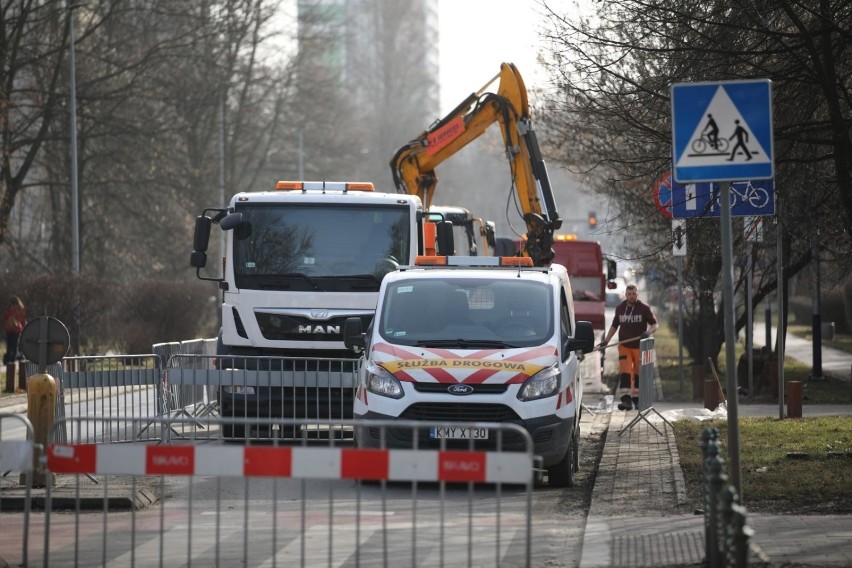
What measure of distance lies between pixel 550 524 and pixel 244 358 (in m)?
5.87

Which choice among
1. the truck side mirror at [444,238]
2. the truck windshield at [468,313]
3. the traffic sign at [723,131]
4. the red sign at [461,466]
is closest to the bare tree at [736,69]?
the truck windshield at [468,313]

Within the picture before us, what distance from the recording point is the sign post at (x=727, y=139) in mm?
8812

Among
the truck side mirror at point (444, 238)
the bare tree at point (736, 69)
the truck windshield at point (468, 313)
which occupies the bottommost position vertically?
the truck windshield at point (468, 313)

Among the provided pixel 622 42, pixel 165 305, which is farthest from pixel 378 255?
pixel 165 305

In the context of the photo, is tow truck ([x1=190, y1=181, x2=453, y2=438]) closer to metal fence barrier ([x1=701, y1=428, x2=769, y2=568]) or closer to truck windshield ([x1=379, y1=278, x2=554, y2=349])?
truck windshield ([x1=379, y1=278, x2=554, y2=349])

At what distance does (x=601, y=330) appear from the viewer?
4097 centimetres

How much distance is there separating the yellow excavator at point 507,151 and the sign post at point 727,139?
37.7ft

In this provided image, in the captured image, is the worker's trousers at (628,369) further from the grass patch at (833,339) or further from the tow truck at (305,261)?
the grass patch at (833,339)

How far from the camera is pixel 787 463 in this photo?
12914 millimetres

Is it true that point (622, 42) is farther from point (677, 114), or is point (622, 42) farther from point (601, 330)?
point (601, 330)

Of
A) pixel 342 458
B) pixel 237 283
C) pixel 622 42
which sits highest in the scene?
pixel 622 42

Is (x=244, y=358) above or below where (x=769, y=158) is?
below

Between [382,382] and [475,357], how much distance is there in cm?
83

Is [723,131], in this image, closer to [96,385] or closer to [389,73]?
[96,385]
